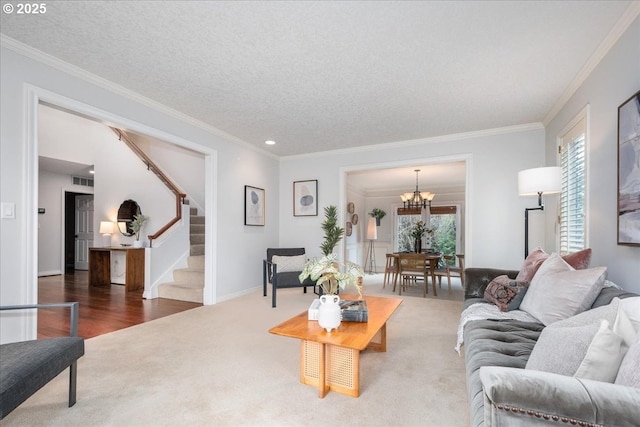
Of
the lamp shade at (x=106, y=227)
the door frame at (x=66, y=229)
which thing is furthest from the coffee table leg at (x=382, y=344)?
the door frame at (x=66, y=229)

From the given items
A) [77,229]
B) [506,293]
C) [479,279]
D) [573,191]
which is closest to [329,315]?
[506,293]

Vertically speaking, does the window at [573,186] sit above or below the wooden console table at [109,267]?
above

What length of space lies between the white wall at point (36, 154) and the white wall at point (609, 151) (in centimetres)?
417

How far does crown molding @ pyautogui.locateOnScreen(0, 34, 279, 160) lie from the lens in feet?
7.55

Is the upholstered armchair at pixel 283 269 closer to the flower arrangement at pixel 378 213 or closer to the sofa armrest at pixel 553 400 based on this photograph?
the sofa armrest at pixel 553 400

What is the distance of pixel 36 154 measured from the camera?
95.7 inches

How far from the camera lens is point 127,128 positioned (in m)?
3.16

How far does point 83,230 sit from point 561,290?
9.97m

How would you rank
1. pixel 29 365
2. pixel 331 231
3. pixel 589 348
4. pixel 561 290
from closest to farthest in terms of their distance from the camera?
1. pixel 589 348
2. pixel 29 365
3. pixel 561 290
4. pixel 331 231

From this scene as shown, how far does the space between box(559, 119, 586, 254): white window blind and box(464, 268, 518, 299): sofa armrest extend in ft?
2.34

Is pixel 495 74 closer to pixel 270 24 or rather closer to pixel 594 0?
pixel 594 0

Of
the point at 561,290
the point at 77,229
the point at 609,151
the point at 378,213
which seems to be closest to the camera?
the point at 561,290

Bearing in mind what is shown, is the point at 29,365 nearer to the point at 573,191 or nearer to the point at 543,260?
the point at 543,260

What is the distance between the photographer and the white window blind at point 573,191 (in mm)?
2795
